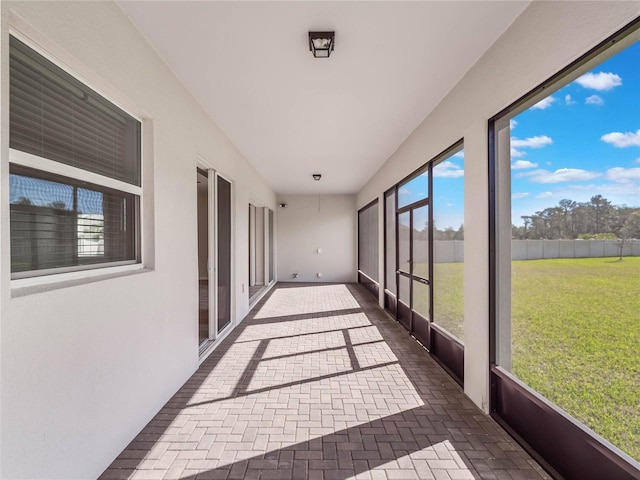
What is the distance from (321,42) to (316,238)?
7600mm

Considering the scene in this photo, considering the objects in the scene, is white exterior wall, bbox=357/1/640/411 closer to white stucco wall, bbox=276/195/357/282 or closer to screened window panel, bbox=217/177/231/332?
screened window panel, bbox=217/177/231/332

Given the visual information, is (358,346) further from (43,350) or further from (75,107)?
(75,107)

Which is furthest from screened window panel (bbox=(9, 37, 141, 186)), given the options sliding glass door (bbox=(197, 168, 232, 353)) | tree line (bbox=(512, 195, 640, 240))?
tree line (bbox=(512, 195, 640, 240))

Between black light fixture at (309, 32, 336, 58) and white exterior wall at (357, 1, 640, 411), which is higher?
black light fixture at (309, 32, 336, 58)

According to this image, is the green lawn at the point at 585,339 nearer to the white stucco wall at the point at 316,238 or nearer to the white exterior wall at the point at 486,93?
the white exterior wall at the point at 486,93

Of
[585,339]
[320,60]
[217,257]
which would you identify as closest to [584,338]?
[585,339]

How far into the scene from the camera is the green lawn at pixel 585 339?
1.43 m

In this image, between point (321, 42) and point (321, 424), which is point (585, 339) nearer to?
point (321, 424)

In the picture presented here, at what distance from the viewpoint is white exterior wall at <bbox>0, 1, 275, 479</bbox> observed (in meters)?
1.25

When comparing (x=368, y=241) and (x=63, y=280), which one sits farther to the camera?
(x=368, y=241)

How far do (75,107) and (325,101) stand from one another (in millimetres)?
2172

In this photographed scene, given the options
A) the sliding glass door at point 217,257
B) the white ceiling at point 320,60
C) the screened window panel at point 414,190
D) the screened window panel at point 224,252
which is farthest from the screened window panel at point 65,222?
the screened window panel at point 414,190

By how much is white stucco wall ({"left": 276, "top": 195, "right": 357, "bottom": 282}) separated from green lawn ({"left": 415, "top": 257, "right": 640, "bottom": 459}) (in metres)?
7.49

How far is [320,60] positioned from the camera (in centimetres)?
246
